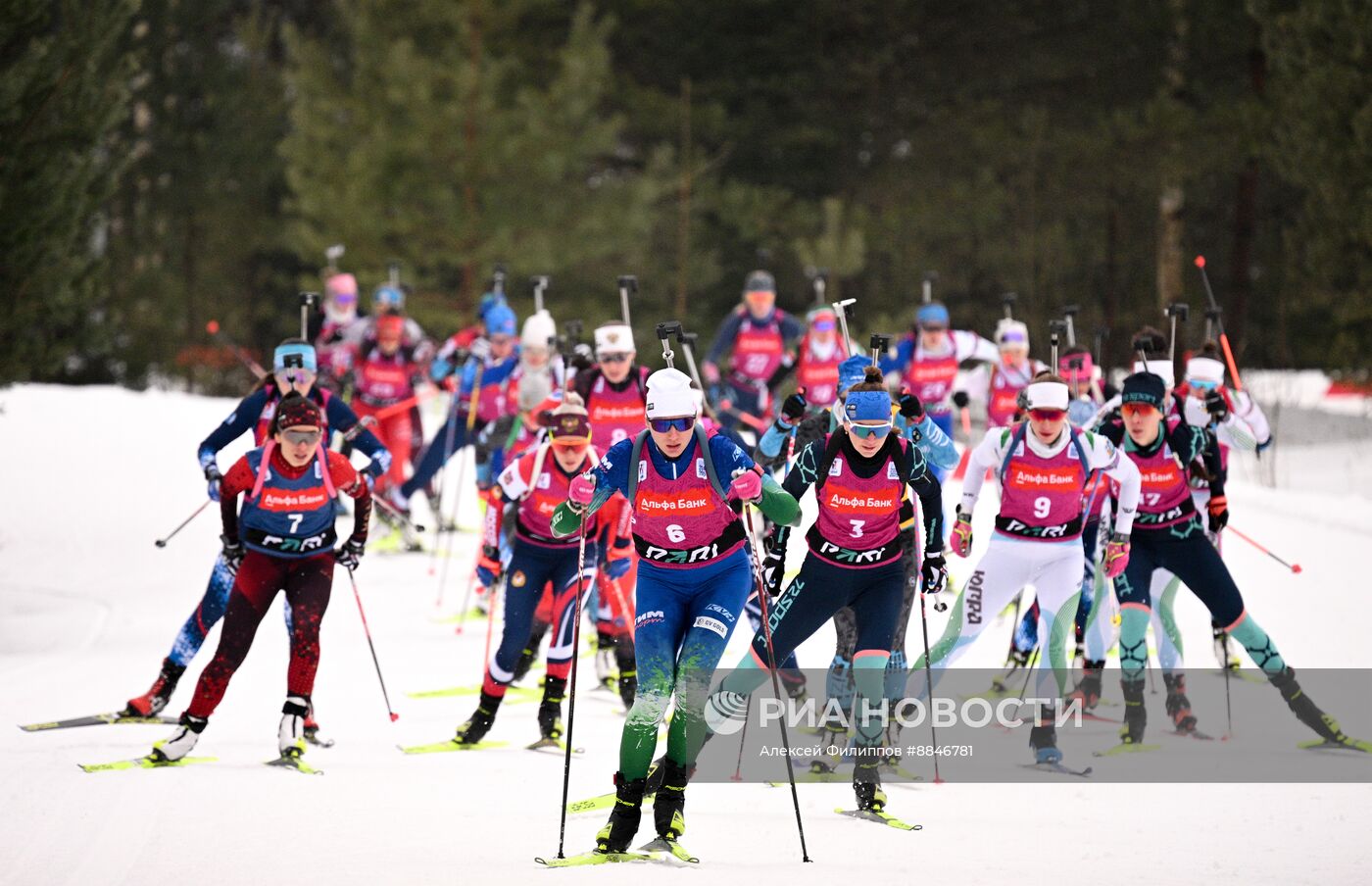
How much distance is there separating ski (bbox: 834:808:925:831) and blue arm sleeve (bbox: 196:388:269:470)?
4.43 m

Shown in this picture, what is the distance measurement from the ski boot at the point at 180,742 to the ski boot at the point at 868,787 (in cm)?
344

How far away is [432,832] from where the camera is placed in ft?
24.9

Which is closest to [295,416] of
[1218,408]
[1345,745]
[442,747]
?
[442,747]

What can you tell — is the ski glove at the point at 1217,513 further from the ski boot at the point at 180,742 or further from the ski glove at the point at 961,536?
A: the ski boot at the point at 180,742

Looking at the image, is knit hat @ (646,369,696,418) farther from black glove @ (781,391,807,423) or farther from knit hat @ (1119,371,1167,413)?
knit hat @ (1119,371,1167,413)

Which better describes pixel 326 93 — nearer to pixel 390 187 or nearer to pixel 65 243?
pixel 390 187

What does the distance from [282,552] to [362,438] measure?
1568 millimetres

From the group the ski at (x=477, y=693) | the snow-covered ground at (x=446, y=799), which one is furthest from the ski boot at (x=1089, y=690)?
the ski at (x=477, y=693)

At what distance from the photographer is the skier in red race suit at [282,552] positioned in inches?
346

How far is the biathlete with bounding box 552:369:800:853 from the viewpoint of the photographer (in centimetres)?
732

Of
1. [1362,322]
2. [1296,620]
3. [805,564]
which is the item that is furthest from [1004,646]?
[1362,322]

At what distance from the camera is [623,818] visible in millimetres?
7105

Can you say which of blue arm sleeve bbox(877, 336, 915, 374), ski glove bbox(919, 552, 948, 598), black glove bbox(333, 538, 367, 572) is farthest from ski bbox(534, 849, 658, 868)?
blue arm sleeve bbox(877, 336, 915, 374)

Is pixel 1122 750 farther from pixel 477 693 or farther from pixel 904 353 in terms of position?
pixel 904 353
